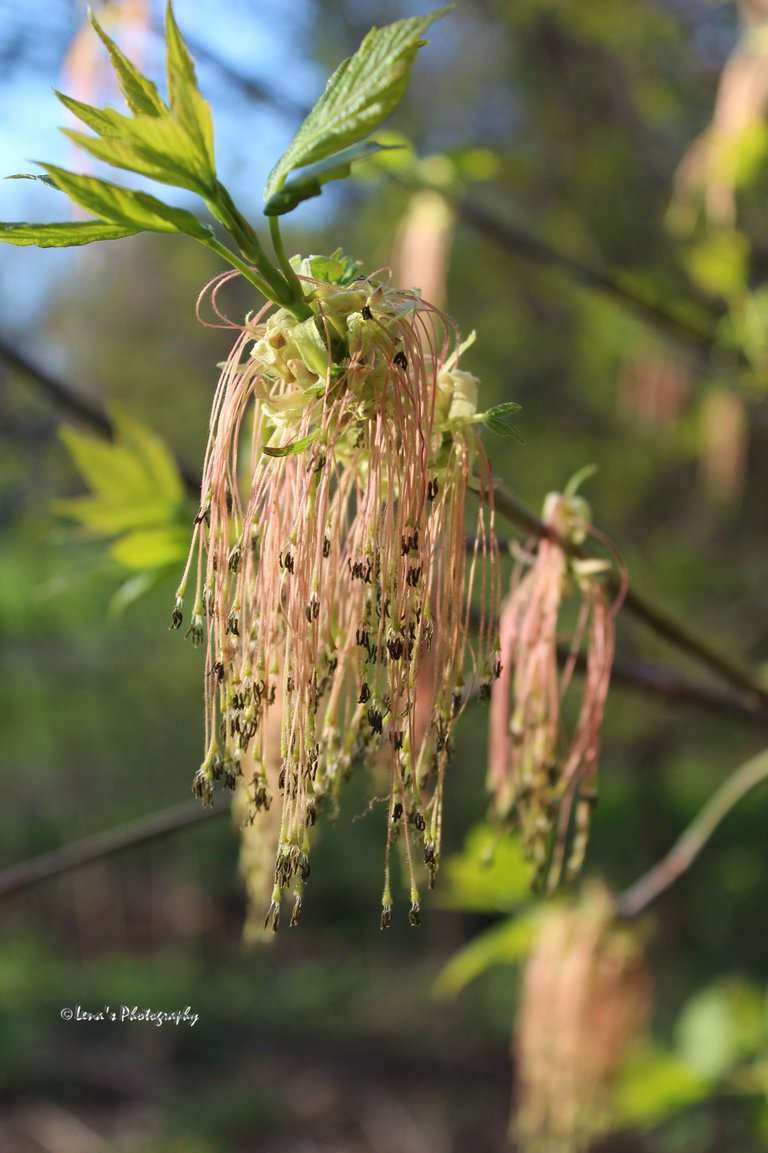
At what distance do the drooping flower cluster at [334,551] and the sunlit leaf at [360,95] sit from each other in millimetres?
70

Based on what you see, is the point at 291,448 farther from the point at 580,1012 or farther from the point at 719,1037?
the point at 719,1037

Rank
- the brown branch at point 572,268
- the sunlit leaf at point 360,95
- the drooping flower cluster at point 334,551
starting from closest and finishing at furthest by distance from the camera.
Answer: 1. the sunlit leaf at point 360,95
2. the drooping flower cluster at point 334,551
3. the brown branch at point 572,268

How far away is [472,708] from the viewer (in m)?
2.70

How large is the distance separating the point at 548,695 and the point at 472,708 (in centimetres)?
193

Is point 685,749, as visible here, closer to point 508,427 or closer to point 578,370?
point 578,370

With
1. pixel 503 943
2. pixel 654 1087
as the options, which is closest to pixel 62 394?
pixel 503 943

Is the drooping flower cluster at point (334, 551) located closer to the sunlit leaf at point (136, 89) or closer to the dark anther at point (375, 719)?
the dark anther at point (375, 719)

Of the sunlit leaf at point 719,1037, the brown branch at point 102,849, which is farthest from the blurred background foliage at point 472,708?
the brown branch at point 102,849

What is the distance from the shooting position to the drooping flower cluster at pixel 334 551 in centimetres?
54

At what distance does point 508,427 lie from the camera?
1.81 feet

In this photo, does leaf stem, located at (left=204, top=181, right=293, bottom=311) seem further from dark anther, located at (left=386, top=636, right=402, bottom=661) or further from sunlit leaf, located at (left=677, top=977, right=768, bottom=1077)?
sunlit leaf, located at (left=677, top=977, right=768, bottom=1077)

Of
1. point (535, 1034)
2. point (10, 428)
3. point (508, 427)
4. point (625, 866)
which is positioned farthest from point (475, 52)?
point (508, 427)

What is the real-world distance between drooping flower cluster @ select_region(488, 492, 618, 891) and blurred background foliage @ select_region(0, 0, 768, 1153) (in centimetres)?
144

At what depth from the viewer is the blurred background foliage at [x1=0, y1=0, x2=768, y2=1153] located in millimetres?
4094
